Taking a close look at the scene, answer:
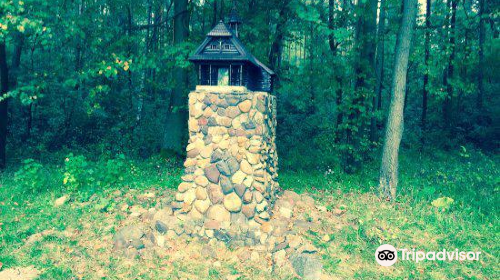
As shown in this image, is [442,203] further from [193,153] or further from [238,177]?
[193,153]

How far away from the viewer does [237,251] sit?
6.40 metres

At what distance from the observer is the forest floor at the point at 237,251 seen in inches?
226

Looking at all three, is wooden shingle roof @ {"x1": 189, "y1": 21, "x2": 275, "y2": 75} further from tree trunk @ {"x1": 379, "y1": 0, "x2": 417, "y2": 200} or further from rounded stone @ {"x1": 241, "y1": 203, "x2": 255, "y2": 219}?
tree trunk @ {"x1": 379, "y1": 0, "x2": 417, "y2": 200}

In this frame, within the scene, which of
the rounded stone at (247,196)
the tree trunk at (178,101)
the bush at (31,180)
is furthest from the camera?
the tree trunk at (178,101)

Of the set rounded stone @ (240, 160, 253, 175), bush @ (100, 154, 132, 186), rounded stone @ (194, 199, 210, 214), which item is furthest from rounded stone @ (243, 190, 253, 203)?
bush @ (100, 154, 132, 186)

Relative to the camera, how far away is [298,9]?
757cm

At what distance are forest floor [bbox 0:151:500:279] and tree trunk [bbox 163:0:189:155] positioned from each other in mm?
2609

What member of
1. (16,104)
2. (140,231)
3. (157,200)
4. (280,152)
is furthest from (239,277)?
(16,104)

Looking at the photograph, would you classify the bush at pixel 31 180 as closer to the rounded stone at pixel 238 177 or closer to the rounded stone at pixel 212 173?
the rounded stone at pixel 212 173

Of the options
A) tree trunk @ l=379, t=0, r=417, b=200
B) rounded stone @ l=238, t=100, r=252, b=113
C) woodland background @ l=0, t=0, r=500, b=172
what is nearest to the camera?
rounded stone @ l=238, t=100, r=252, b=113

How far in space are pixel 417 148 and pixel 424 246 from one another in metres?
10.7

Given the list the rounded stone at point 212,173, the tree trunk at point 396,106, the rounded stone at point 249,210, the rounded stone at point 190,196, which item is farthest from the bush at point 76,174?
the tree trunk at point 396,106

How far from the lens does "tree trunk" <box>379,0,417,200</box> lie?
8.38m

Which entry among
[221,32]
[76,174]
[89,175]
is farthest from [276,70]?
[76,174]
